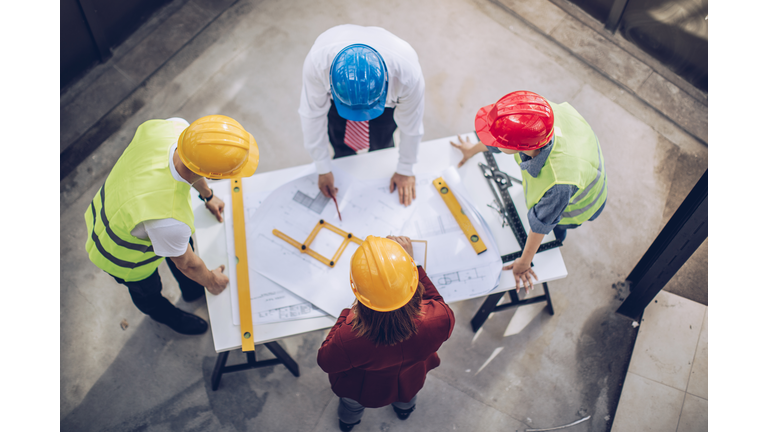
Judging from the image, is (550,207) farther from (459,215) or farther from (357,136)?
(357,136)

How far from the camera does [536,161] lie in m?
1.84

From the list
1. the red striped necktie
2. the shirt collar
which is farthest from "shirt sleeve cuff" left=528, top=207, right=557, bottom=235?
the red striped necktie

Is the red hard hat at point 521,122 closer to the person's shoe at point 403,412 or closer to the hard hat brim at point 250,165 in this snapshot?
the hard hat brim at point 250,165

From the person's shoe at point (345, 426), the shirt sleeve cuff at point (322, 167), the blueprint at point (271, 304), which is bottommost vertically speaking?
the person's shoe at point (345, 426)

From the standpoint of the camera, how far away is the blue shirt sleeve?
1797mm

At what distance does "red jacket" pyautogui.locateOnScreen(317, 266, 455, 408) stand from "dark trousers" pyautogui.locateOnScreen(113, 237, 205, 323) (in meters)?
1.09

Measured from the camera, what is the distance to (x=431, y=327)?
172 cm

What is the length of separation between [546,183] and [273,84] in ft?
8.53

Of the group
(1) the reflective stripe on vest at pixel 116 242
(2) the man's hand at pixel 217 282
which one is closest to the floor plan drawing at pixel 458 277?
(2) the man's hand at pixel 217 282

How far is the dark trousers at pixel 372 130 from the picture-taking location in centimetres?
243

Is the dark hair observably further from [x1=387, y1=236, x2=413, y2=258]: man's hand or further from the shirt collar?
the shirt collar

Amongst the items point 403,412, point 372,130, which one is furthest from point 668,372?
point 372,130

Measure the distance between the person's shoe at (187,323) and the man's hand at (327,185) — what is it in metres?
1.27

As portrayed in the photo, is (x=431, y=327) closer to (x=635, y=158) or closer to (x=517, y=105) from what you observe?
(x=517, y=105)
